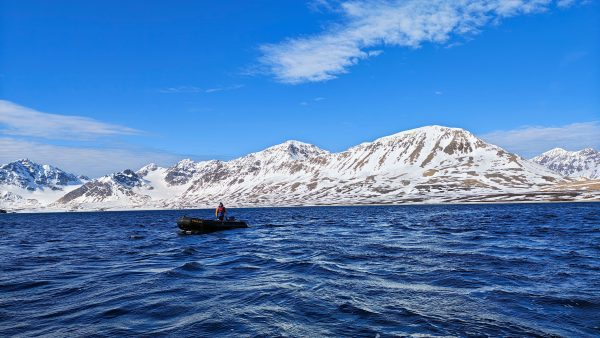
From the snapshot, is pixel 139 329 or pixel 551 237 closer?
pixel 139 329

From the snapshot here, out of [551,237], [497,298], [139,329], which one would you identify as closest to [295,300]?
[139,329]

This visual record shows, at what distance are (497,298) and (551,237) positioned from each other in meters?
28.3

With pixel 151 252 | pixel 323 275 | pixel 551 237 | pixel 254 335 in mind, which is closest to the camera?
pixel 254 335

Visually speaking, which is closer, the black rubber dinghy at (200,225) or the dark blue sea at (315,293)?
the dark blue sea at (315,293)

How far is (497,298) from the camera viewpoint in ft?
56.8

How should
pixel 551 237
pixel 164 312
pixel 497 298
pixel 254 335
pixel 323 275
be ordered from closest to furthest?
1. pixel 254 335
2. pixel 164 312
3. pixel 497 298
4. pixel 323 275
5. pixel 551 237

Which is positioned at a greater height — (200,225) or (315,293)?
(200,225)

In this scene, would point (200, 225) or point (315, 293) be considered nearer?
point (315, 293)

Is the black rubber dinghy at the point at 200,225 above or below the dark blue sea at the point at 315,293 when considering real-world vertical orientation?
above

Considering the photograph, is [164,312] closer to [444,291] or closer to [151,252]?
[444,291]

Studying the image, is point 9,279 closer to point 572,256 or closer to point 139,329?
point 139,329

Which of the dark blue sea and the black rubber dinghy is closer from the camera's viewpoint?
the dark blue sea

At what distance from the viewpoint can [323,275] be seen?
23.4 metres

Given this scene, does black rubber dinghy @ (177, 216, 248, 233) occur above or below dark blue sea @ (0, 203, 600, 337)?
above
